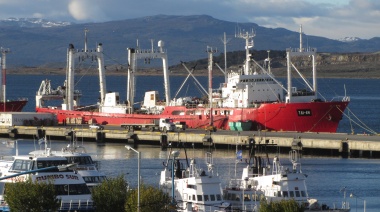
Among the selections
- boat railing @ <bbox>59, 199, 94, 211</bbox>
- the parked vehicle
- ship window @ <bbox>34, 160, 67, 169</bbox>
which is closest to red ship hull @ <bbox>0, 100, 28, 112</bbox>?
the parked vehicle

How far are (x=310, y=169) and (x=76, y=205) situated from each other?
29.1 metres

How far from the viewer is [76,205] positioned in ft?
167

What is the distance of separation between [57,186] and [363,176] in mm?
27844

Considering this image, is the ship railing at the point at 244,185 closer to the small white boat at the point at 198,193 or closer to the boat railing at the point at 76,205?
the small white boat at the point at 198,193

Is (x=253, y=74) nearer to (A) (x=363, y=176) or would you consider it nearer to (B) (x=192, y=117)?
(B) (x=192, y=117)

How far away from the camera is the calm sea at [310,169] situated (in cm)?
6450

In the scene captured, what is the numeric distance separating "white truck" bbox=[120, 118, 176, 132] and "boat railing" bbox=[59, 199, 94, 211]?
161 ft

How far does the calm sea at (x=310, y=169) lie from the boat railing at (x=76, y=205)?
10845 millimetres

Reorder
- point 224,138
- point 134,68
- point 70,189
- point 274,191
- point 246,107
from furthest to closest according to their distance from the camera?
point 134,68 < point 246,107 < point 224,138 < point 274,191 < point 70,189

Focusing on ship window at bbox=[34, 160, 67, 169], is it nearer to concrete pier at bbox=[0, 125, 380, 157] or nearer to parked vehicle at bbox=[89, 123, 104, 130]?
concrete pier at bbox=[0, 125, 380, 157]

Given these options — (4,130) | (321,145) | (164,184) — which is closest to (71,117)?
(4,130)

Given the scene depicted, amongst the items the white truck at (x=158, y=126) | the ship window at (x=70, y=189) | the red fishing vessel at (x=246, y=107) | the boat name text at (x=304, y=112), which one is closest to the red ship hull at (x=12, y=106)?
the red fishing vessel at (x=246, y=107)

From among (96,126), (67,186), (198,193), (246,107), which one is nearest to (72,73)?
(96,126)

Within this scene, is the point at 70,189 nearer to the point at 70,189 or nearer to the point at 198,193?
the point at 70,189
